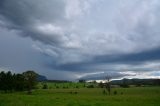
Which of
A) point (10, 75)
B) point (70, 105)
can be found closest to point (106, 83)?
point (10, 75)

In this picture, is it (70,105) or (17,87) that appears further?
(17,87)

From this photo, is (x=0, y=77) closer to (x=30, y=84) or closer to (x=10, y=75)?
(x=10, y=75)

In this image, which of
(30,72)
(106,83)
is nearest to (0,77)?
(30,72)

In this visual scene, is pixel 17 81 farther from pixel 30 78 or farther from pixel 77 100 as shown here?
pixel 77 100

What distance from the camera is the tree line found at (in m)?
134

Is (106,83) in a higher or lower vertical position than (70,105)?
higher

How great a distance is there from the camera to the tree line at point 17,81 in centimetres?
13450

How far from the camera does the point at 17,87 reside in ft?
461

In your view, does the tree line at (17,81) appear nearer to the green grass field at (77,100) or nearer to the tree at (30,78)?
the tree at (30,78)

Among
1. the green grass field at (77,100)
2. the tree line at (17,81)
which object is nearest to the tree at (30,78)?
the tree line at (17,81)

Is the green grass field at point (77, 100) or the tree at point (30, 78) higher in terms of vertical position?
the tree at point (30, 78)

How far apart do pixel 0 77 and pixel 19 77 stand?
377 inches

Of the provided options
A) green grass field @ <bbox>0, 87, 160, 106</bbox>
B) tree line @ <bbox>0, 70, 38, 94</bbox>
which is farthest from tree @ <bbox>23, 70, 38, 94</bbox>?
green grass field @ <bbox>0, 87, 160, 106</bbox>

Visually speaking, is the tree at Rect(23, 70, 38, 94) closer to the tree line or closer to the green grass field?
the tree line
